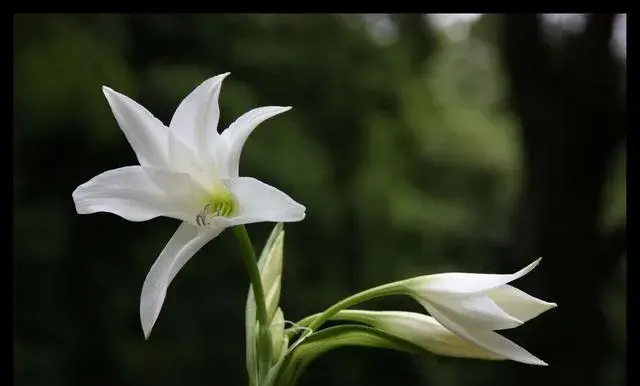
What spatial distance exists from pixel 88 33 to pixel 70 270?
59cm

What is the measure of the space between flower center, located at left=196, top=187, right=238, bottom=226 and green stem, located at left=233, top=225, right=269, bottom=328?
0.02 meters

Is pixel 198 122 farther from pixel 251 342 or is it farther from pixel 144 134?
pixel 251 342

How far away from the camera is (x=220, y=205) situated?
1.62ft

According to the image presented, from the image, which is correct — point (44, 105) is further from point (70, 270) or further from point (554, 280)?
point (554, 280)

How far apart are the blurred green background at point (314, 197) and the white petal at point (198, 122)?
1333 mm

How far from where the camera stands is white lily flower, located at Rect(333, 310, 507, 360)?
1.56 feet

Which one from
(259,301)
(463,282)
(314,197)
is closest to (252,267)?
(259,301)

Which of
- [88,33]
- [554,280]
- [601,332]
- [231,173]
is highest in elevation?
[88,33]

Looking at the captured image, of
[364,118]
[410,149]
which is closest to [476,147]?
[410,149]

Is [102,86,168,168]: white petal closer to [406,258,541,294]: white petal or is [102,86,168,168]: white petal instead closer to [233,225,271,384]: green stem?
[233,225,271,384]: green stem

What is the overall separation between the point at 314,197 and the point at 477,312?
1532mm

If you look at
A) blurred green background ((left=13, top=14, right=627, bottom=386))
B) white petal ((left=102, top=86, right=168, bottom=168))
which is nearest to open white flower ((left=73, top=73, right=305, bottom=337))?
white petal ((left=102, top=86, right=168, bottom=168))

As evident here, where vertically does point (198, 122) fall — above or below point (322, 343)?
above

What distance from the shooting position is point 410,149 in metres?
2.23
